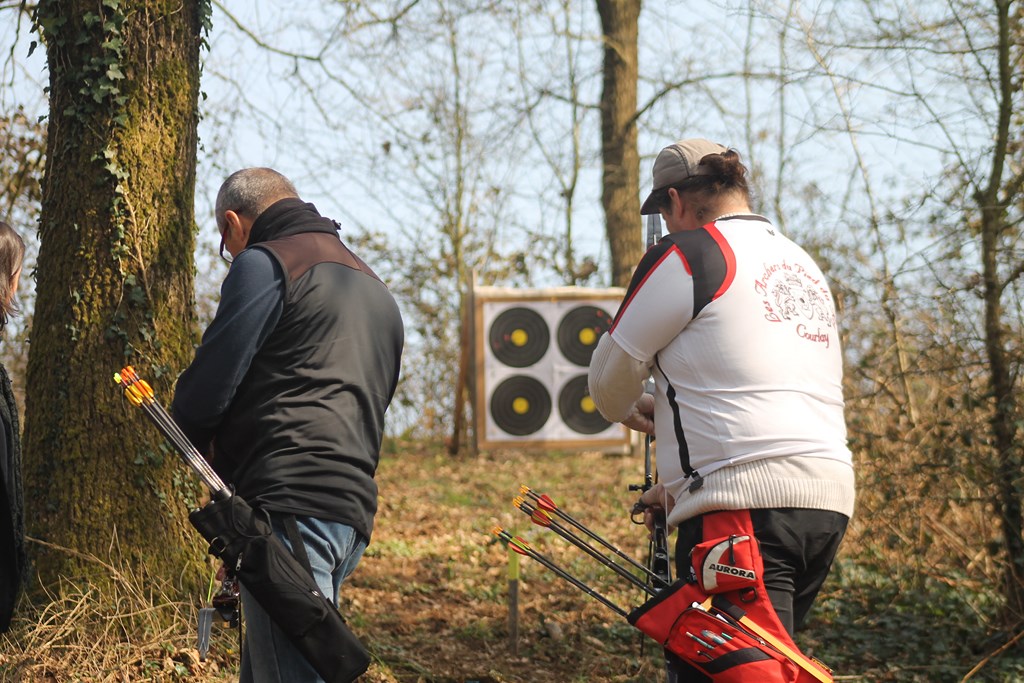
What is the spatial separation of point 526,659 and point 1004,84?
10.3 ft

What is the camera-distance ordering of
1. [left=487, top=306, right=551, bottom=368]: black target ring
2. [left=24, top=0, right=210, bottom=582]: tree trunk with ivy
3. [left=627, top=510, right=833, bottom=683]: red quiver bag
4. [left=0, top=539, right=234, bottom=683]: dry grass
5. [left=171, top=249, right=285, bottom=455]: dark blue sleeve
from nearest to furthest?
1. [left=627, top=510, right=833, bottom=683]: red quiver bag
2. [left=171, top=249, right=285, bottom=455]: dark blue sleeve
3. [left=0, top=539, right=234, bottom=683]: dry grass
4. [left=24, top=0, right=210, bottom=582]: tree trunk with ivy
5. [left=487, top=306, right=551, bottom=368]: black target ring

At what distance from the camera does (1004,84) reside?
4523 mm

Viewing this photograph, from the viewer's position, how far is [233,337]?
2.29m

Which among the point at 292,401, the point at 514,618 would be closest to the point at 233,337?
the point at 292,401

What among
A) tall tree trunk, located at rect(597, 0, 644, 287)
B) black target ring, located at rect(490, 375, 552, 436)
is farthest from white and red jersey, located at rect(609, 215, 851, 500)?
tall tree trunk, located at rect(597, 0, 644, 287)

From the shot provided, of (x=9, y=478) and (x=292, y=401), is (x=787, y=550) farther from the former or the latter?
(x=9, y=478)

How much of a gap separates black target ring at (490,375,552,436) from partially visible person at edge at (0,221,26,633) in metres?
7.50

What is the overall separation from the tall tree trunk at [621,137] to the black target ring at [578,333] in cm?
120

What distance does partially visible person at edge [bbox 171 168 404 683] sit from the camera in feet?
7.59

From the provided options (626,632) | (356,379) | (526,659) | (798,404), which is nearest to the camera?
(798,404)

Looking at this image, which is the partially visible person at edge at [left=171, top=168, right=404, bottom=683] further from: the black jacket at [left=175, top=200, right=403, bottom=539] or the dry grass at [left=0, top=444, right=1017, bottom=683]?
the dry grass at [left=0, top=444, right=1017, bottom=683]

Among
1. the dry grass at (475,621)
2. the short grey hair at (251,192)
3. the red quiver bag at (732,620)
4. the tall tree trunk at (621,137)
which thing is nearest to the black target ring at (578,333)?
the tall tree trunk at (621,137)

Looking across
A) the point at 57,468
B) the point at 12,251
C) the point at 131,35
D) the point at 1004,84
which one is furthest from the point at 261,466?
the point at 1004,84

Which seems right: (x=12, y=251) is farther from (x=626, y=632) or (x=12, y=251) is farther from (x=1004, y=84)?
(x=1004, y=84)
